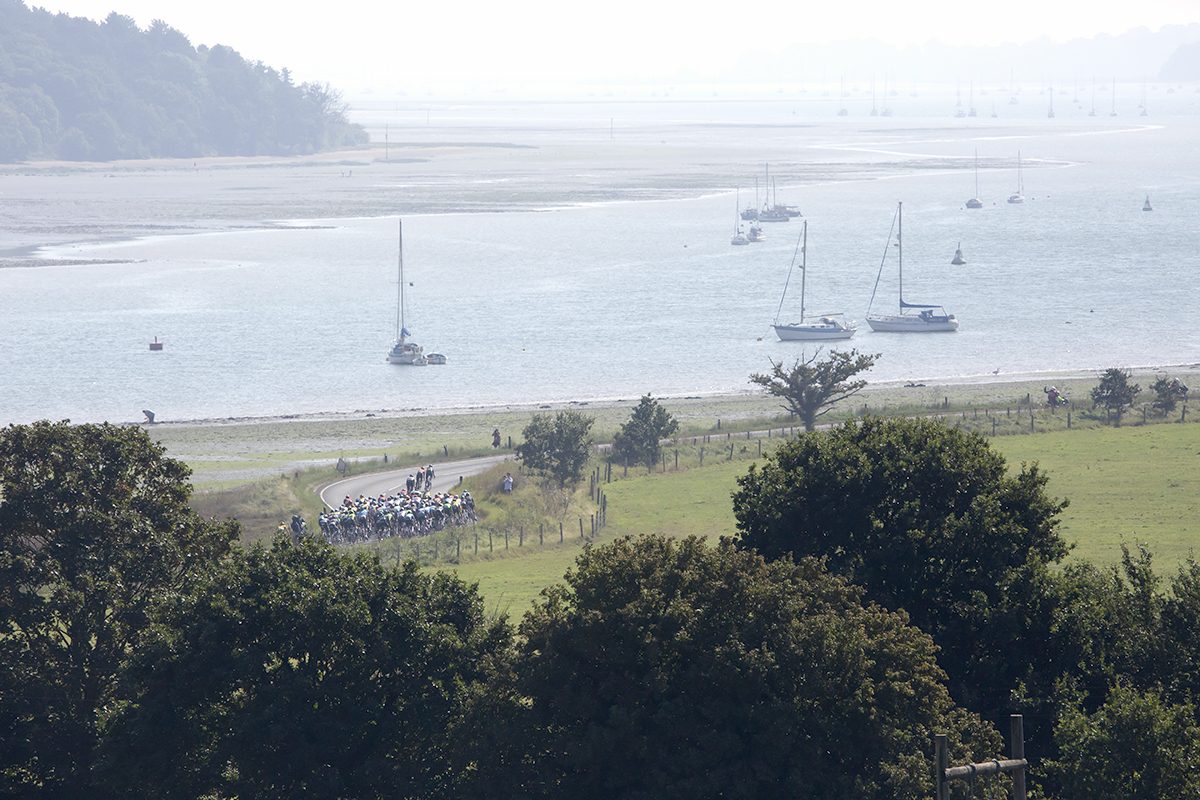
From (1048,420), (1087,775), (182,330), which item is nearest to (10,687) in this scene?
(1087,775)

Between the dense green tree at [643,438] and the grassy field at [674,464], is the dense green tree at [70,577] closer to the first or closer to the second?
the grassy field at [674,464]

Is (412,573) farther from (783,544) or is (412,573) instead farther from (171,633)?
(783,544)

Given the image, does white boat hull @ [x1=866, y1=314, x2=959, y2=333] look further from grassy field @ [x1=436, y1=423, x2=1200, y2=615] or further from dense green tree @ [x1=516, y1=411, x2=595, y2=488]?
dense green tree @ [x1=516, y1=411, x2=595, y2=488]

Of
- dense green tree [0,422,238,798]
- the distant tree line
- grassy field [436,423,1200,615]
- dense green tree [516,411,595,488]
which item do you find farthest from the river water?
the distant tree line

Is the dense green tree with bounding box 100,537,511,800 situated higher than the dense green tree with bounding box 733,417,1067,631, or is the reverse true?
the dense green tree with bounding box 733,417,1067,631

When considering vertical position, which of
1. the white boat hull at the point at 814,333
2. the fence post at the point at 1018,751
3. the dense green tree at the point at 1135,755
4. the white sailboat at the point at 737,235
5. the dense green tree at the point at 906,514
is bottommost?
the dense green tree at the point at 1135,755

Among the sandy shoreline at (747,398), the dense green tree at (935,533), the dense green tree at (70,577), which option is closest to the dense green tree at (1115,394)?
the sandy shoreline at (747,398)
